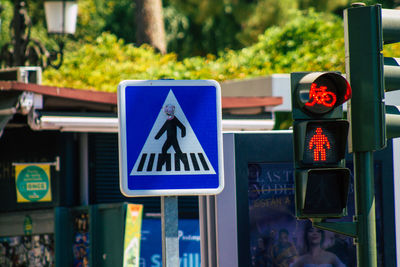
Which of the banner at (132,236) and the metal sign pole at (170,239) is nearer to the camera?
the metal sign pole at (170,239)

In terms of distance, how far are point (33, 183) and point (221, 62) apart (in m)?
9.57

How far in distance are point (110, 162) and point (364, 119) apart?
511cm

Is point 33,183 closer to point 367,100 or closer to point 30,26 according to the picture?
point 30,26

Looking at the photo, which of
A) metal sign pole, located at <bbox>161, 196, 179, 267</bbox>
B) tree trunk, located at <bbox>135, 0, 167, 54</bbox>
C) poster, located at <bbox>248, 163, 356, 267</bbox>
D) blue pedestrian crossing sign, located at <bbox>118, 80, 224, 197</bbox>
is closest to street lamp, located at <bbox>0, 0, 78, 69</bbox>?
poster, located at <bbox>248, 163, 356, 267</bbox>

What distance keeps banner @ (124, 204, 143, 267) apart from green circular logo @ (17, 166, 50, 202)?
1.60 meters

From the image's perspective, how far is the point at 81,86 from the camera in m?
15.6

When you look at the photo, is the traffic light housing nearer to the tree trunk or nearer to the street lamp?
the street lamp

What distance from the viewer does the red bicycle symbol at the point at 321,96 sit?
4.98 metres

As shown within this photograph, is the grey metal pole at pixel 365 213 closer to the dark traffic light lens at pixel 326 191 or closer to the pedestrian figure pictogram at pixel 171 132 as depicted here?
the dark traffic light lens at pixel 326 191

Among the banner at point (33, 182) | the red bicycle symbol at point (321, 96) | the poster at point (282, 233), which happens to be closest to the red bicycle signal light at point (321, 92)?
the red bicycle symbol at point (321, 96)

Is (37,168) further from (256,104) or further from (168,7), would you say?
(168,7)

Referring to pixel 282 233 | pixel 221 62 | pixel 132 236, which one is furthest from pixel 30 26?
pixel 221 62

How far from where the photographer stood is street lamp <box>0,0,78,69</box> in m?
11.9

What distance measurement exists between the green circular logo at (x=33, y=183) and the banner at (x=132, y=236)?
5.24 feet
